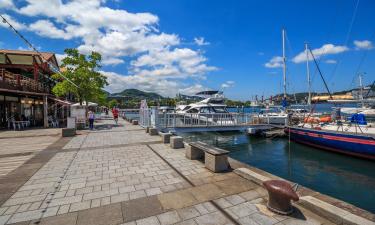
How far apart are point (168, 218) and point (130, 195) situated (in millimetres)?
1345

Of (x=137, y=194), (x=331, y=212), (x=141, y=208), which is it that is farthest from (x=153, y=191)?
(x=331, y=212)

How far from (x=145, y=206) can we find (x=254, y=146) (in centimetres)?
1642

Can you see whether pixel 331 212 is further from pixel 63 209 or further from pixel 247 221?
pixel 63 209

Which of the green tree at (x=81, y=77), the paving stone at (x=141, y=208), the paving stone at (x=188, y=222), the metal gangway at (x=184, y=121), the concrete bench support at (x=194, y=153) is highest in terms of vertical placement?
the green tree at (x=81, y=77)

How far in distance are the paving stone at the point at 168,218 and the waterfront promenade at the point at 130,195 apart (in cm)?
2

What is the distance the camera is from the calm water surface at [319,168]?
28.8ft

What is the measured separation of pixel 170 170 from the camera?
21.5ft

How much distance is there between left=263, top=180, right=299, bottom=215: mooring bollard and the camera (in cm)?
381

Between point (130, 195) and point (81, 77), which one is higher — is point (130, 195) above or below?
below

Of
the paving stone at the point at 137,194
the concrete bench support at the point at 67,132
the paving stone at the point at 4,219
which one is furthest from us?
the concrete bench support at the point at 67,132

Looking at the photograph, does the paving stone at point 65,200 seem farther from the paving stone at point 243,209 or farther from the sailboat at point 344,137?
the sailboat at point 344,137

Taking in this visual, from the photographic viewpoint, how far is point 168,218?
12.5 feet

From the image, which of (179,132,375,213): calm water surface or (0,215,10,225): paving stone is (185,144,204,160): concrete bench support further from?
(0,215,10,225): paving stone

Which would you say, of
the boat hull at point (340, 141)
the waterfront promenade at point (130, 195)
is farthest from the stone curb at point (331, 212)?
the boat hull at point (340, 141)
